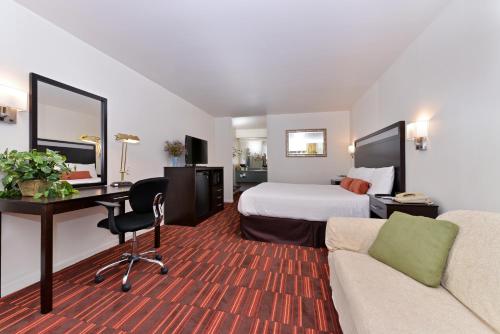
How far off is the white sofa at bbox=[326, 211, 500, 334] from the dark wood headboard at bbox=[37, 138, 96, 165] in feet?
9.70

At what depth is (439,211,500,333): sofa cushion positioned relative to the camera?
95 centimetres

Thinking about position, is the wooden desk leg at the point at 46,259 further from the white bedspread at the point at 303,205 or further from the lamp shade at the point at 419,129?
the lamp shade at the point at 419,129

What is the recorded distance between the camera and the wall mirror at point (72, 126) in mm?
2051

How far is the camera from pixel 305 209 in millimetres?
2832

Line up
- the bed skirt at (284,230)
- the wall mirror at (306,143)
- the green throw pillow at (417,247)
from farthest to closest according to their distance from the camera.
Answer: the wall mirror at (306,143) → the bed skirt at (284,230) → the green throw pillow at (417,247)

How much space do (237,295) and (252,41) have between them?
2675 mm

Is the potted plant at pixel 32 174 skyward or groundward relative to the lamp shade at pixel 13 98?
groundward

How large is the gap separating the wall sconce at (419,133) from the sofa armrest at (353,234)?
1.12 m

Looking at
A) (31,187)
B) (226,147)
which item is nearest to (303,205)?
(31,187)

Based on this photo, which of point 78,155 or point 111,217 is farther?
point 78,155

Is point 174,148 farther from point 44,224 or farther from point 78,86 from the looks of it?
point 44,224

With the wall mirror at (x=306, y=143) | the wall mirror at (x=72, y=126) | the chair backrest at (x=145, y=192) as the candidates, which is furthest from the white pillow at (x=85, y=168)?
the wall mirror at (x=306, y=143)

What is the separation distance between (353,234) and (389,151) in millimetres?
1880

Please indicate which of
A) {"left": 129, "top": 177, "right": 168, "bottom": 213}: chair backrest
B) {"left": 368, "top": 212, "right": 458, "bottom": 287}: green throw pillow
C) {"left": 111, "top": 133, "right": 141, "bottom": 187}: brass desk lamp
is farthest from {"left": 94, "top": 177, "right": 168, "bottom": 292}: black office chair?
{"left": 368, "top": 212, "right": 458, "bottom": 287}: green throw pillow
